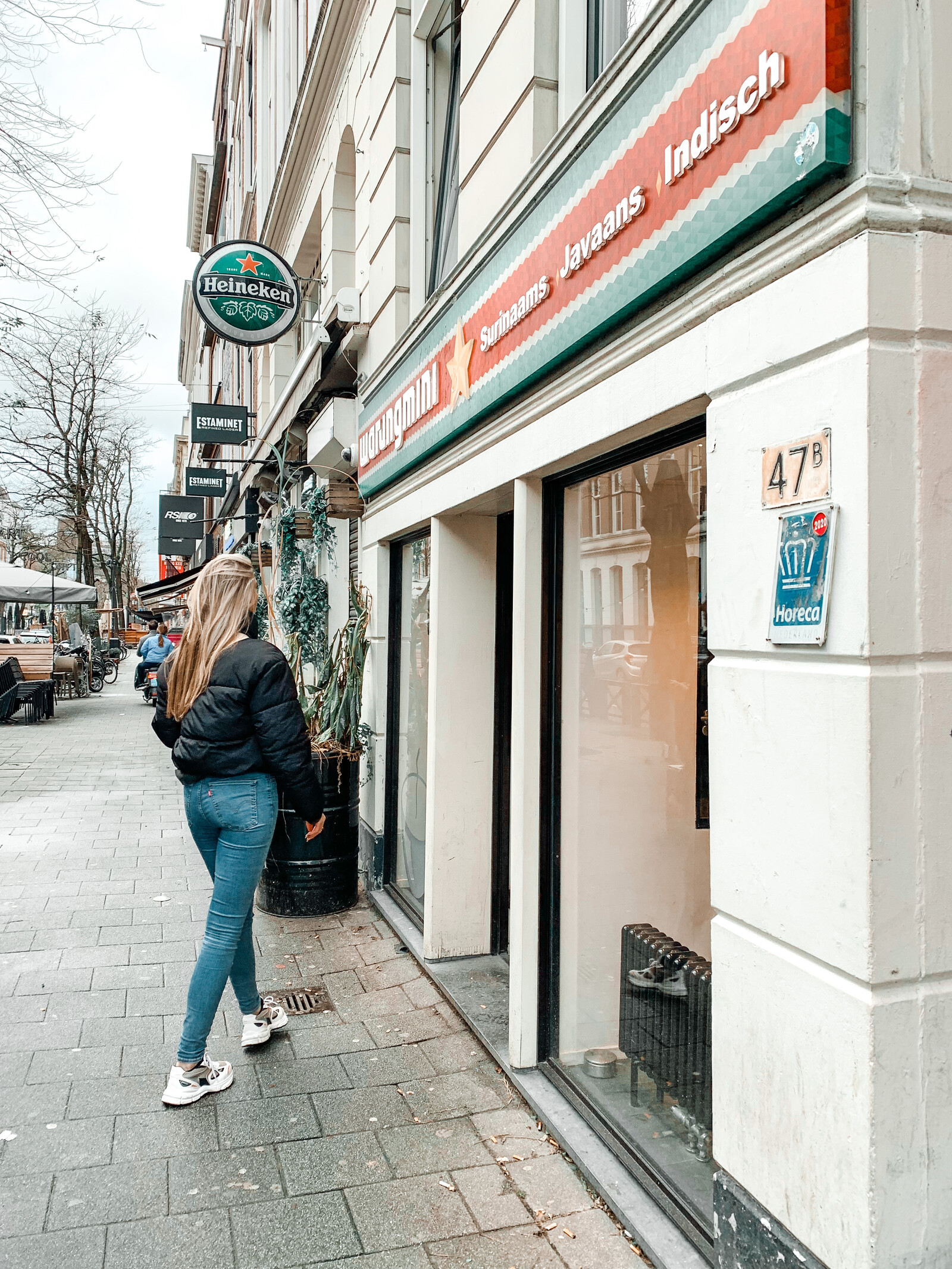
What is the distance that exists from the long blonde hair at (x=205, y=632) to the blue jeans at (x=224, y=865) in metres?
0.36

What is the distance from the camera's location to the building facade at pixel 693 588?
1.89 m

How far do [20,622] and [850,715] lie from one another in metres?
44.4

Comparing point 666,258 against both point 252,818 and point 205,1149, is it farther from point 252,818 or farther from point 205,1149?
point 205,1149

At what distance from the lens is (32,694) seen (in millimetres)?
16797

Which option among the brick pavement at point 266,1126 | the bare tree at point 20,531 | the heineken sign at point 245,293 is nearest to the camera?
the brick pavement at point 266,1126

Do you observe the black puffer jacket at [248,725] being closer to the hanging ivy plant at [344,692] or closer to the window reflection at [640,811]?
the window reflection at [640,811]

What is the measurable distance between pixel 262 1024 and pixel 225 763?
1.26 metres

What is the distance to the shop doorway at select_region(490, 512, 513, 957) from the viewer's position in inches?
201

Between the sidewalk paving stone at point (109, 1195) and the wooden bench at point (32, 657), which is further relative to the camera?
the wooden bench at point (32, 657)

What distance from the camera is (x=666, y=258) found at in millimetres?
2547

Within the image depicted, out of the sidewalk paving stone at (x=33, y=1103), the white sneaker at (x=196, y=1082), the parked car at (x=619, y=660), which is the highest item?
the parked car at (x=619, y=660)

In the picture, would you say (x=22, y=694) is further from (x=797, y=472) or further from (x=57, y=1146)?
(x=797, y=472)

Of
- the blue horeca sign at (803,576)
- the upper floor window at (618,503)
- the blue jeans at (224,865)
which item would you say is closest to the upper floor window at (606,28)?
the upper floor window at (618,503)

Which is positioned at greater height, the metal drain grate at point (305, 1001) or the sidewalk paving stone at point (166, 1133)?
the sidewalk paving stone at point (166, 1133)
